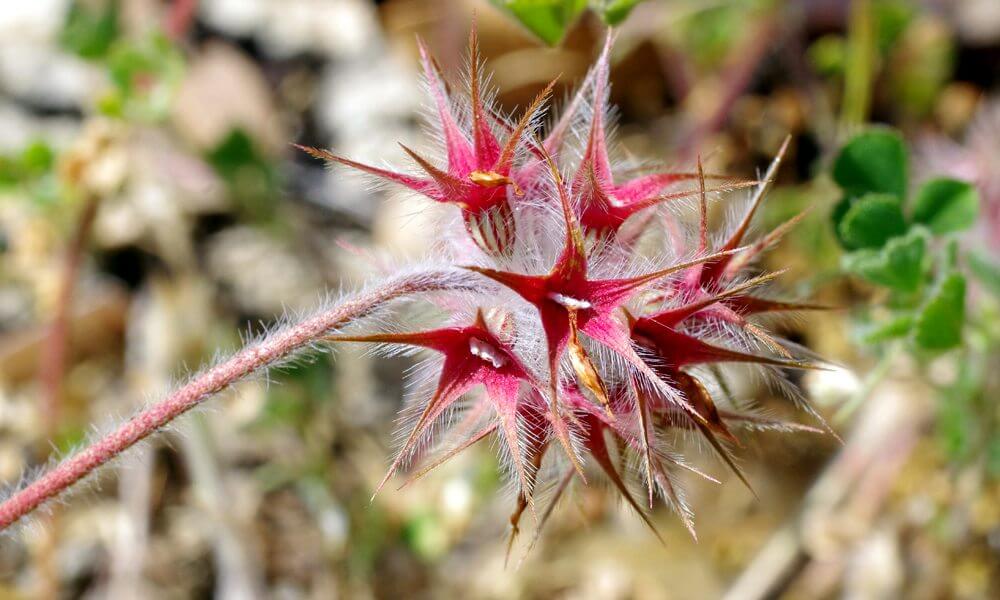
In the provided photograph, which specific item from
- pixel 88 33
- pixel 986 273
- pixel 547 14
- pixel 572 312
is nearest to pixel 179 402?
pixel 572 312

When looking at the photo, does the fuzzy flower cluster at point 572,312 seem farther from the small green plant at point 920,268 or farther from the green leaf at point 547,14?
the small green plant at point 920,268

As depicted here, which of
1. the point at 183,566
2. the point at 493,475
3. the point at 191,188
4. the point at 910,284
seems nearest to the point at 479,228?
the point at 910,284

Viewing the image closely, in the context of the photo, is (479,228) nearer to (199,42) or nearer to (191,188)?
(191,188)

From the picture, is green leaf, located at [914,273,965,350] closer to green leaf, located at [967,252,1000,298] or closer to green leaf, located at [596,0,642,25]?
green leaf, located at [967,252,1000,298]

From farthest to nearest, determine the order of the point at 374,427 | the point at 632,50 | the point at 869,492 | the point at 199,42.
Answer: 1. the point at 199,42
2. the point at 632,50
3. the point at 374,427
4. the point at 869,492

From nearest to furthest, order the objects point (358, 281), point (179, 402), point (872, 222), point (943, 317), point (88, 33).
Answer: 1. point (179, 402)
2. point (943, 317)
3. point (872, 222)
4. point (358, 281)
5. point (88, 33)

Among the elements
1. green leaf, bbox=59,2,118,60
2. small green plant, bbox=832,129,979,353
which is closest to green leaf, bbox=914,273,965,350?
small green plant, bbox=832,129,979,353

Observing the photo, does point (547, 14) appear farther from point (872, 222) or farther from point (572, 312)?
point (872, 222)
